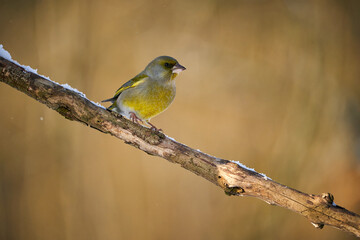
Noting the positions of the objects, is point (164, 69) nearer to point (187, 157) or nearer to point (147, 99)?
point (147, 99)

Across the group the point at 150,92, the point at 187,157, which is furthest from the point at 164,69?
the point at 187,157

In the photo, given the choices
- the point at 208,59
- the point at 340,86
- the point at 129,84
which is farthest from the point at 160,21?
the point at 340,86

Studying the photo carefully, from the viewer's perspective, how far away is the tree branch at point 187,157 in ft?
6.21

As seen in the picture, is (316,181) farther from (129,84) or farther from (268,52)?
(129,84)

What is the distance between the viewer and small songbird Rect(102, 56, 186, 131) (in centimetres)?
251

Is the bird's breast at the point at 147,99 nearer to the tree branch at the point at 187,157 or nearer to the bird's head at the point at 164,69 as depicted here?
the bird's head at the point at 164,69

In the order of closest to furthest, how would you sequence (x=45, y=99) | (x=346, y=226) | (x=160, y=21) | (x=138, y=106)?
(x=346, y=226)
(x=45, y=99)
(x=138, y=106)
(x=160, y=21)

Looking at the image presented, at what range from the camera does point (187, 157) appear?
83.8 inches

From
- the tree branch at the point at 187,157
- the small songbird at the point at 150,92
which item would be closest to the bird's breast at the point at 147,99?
Result: the small songbird at the point at 150,92

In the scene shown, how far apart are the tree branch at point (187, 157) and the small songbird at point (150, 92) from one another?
0.33 meters

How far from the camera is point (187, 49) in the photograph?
4492 mm

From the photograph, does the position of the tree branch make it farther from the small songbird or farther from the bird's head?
the bird's head

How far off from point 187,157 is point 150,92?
67 cm

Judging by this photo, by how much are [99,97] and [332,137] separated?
3.33m
